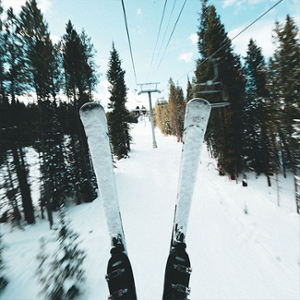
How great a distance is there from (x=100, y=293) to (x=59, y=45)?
10666mm

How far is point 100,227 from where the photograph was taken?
16.5 ft

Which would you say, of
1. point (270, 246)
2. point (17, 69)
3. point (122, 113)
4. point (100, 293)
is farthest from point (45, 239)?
point (122, 113)

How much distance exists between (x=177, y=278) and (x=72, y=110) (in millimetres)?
9000

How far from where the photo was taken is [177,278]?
2.11 m

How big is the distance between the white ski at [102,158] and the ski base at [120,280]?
0.25m

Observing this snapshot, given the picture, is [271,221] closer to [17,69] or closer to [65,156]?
[65,156]

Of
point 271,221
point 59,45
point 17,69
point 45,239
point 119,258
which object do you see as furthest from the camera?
point 59,45

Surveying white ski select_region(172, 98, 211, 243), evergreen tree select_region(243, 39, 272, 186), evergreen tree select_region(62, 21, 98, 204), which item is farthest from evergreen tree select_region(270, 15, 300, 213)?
evergreen tree select_region(62, 21, 98, 204)

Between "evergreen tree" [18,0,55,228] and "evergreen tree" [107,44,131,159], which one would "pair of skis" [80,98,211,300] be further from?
"evergreen tree" [107,44,131,159]

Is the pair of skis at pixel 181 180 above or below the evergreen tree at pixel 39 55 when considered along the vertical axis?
below

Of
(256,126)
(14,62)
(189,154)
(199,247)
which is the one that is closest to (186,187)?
(189,154)

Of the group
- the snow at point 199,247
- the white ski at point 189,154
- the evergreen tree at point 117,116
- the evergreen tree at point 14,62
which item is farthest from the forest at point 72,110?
the evergreen tree at point 117,116

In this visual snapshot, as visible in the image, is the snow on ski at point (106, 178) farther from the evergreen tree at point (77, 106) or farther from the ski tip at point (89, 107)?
the evergreen tree at point (77, 106)

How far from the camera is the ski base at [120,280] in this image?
195 cm
